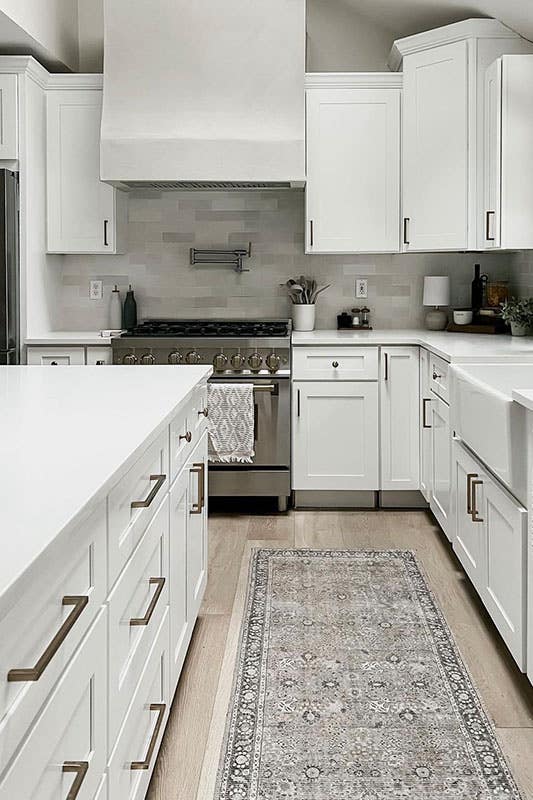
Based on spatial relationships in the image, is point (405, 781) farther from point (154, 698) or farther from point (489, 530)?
point (489, 530)

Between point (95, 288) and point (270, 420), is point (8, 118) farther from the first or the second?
point (270, 420)

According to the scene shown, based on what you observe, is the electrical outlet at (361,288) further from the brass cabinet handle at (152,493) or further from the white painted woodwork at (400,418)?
the brass cabinet handle at (152,493)

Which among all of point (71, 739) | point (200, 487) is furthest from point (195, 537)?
point (71, 739)

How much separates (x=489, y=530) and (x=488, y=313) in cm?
226

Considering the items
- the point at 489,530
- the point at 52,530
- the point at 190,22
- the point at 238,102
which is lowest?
the point at 489,530

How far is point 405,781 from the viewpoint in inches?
85.7

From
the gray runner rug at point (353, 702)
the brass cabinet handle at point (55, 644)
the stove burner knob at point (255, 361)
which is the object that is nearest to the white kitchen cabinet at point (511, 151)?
the stove burner knob at point (255, 361)

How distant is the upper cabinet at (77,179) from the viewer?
489cm

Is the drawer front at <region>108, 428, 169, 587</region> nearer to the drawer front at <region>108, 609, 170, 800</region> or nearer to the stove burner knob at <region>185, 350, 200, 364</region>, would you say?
the drawer front at <region>108, 609, 170, 800</region>

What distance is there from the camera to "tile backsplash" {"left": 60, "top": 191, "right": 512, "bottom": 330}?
17.4 ft

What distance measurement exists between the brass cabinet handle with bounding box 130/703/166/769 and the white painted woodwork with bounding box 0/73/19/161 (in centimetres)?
328

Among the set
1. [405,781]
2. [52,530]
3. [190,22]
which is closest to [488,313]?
[190,22]

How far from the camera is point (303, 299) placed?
5.21 m

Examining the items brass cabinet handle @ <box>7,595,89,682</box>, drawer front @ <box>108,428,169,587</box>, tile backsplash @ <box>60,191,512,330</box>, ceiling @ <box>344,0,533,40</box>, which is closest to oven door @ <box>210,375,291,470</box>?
tile backsplash @ <box>60,191,512,330</box>
